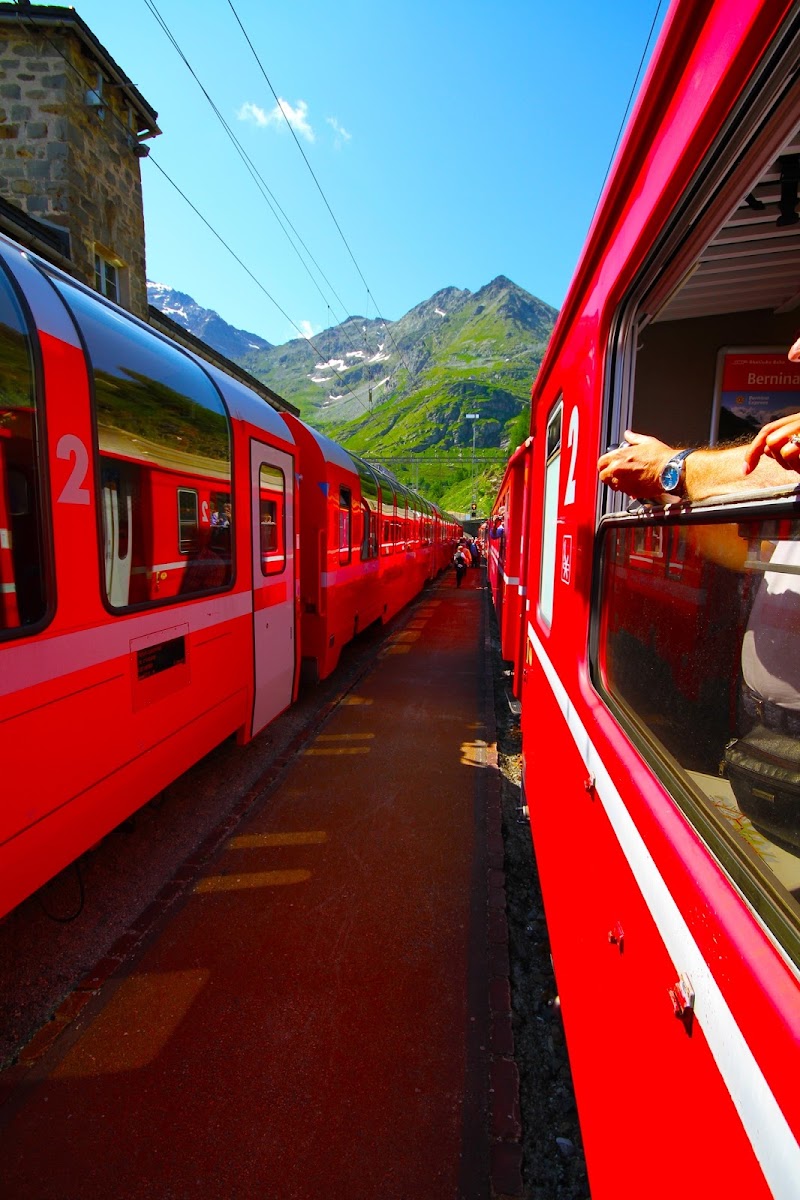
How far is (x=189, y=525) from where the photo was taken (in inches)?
154

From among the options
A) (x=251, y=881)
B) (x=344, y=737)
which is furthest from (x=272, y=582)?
(x=251, y=881)

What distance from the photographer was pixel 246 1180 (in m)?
2.10

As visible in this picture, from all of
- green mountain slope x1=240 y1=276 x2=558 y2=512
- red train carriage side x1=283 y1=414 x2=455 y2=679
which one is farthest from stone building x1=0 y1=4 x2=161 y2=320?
green mountain slope x1=240 y1=276 x2=558 y2=512

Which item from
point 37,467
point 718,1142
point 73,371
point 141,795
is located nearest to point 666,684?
point 718,1142

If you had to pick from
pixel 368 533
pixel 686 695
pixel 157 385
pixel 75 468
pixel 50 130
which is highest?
pixel 50 130

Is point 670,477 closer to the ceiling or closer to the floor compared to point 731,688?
closer to the ceiling

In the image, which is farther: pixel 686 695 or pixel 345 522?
pixel 345 522

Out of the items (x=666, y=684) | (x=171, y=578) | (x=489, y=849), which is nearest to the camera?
(x=666, y=684)

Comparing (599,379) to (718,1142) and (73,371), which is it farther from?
(73,371)

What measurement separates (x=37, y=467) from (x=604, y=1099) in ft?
9.28

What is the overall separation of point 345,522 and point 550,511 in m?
5.04

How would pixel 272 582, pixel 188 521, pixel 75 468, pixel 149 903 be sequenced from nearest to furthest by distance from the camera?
pixel 75 468
pixel 149 903
pixel 188 521
pixel 272 582

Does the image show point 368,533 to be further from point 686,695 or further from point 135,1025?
point 686,695

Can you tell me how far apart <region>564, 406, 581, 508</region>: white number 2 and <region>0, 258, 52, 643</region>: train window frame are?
2.14m
